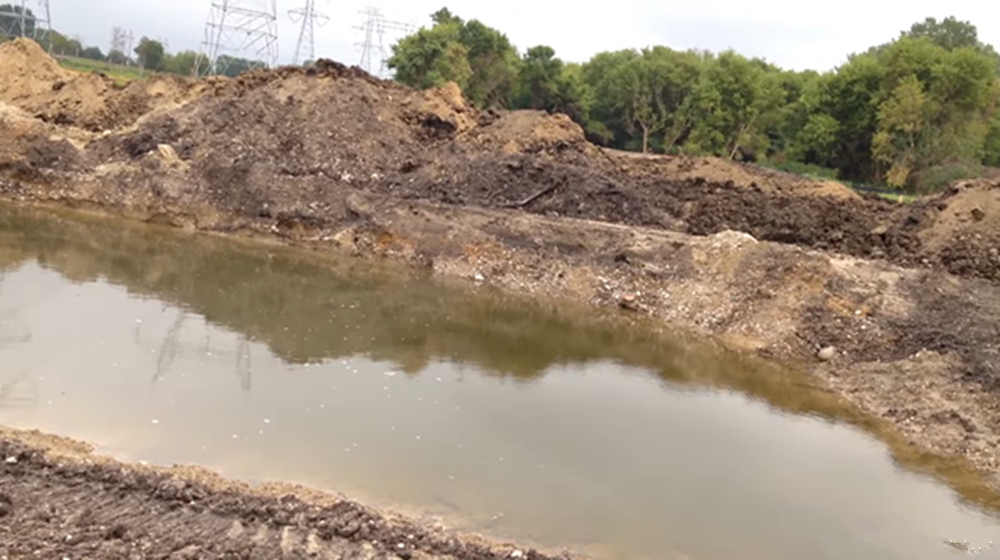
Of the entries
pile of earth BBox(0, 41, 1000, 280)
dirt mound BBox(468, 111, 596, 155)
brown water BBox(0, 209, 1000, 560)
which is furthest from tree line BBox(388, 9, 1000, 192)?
brown water BBox(0, 209, 1000, 560)

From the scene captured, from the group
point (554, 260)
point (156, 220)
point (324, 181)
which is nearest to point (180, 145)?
point (156, 220)

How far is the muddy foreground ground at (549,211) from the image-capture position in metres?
17.9

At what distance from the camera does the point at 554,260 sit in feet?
70.7

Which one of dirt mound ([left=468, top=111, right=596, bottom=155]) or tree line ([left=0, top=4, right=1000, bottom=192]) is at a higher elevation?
tree line ([left=0, top=4, right=1000, bottom=192])

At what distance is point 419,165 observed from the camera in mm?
26438

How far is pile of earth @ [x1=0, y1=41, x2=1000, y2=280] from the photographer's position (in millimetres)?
23453

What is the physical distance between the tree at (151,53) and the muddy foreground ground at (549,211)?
56.8m

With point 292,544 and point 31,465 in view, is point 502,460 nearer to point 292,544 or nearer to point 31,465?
point 292,544

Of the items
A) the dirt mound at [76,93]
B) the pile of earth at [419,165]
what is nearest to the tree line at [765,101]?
the pile of earth at [419,165]

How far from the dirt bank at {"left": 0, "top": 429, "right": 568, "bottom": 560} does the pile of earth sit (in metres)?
15.0


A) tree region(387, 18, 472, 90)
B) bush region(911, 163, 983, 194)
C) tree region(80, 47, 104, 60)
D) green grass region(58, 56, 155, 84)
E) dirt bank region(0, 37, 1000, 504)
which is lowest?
dirt bank region(0, 37, 1000, 504)

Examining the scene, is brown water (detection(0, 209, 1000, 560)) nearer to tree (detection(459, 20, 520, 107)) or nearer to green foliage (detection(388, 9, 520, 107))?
green foliage (detection(388, 9, 520, 107))

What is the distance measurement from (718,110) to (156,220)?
108 ft

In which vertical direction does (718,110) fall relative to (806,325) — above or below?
above
